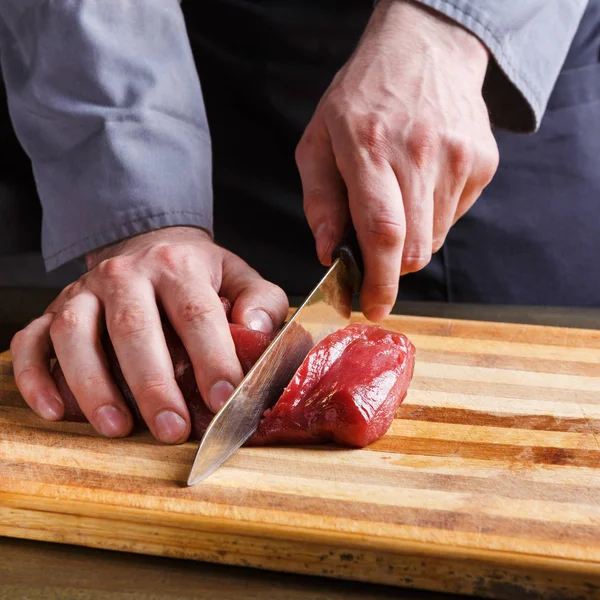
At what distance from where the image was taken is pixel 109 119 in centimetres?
216

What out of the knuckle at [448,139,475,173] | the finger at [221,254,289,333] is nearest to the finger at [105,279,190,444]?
the finger at [221,254,289,333]

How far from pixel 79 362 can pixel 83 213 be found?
64cm

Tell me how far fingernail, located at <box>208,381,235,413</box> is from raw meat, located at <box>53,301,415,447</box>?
1.6 inches

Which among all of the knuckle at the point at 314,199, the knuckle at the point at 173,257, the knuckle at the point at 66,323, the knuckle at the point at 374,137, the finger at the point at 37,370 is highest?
the knuckle at the point at 374,137

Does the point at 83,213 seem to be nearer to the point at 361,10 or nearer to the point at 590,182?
the point at 361,10

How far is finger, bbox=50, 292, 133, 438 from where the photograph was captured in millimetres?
1598

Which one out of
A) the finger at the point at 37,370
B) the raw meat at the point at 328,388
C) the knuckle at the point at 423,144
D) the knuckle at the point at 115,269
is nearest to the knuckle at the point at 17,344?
the finger at the point at 37,370

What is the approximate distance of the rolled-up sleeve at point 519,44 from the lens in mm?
2043

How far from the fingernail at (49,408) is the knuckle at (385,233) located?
31.2 inches

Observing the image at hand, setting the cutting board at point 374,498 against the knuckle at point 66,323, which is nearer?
the cutting board at point 374,498

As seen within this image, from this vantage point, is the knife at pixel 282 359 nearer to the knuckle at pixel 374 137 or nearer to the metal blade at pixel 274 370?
the metal blade at pixel 274 370

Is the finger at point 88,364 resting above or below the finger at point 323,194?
below

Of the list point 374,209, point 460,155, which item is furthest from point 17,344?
point 460,155

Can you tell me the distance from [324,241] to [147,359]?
54 cm
